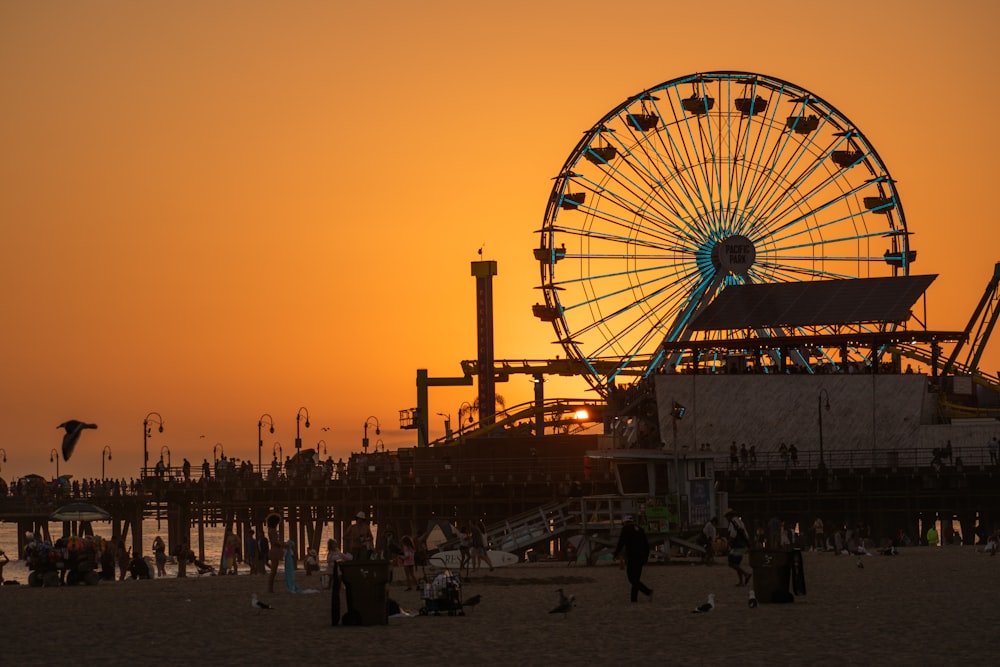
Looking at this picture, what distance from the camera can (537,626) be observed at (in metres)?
24.9

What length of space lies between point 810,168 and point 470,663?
60.3m

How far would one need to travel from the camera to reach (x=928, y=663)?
18.6m

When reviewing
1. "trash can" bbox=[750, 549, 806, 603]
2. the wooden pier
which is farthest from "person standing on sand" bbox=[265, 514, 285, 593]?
the wooden pier

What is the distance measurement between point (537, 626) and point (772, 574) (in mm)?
5062

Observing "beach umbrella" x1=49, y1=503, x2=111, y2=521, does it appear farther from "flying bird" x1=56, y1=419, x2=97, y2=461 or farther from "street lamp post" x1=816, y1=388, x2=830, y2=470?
"street lamp post" x1=816, y1=388, x2=830, y2=470

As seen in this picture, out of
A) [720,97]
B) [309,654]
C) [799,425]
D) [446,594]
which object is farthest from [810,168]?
[309,654]

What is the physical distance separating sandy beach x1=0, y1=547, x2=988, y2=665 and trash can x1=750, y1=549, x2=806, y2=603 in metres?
0.34

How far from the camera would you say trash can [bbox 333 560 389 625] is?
2508 cm

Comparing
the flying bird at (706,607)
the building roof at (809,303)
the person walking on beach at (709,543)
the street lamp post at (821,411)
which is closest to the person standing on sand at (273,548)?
the flying bird at (706,607)

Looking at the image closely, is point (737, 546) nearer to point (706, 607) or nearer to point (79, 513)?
point (706, 607)

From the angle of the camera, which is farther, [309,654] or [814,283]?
[814,283]

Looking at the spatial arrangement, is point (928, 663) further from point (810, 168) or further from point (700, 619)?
point (810, 168)

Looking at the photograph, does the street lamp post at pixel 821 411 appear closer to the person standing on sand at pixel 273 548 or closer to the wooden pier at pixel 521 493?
the wooden pier at pixel 521 493

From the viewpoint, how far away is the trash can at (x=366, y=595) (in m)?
25.1
